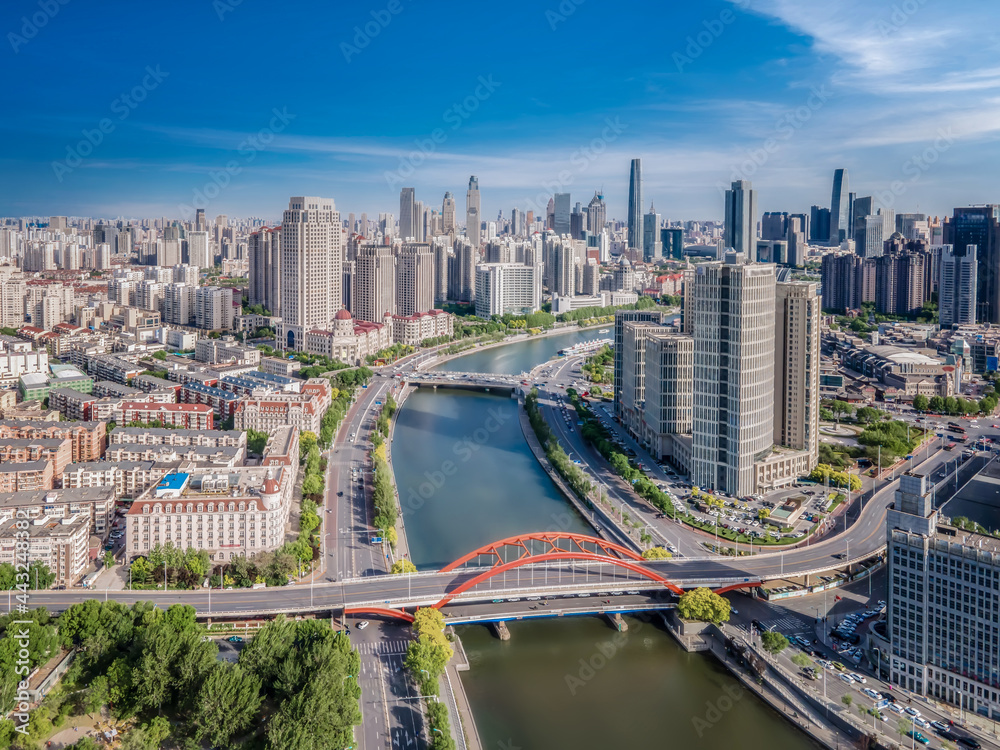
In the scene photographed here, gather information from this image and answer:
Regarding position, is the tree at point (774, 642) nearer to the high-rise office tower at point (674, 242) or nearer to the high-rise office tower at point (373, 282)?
the high-rise office tower at point (373, 282)

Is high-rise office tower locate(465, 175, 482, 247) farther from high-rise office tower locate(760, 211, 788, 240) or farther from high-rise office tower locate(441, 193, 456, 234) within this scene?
high-rise office tower locate(760, 211, 788, 240)

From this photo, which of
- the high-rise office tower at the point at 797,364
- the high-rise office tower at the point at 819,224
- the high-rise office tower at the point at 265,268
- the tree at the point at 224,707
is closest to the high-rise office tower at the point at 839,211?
the high-rise office tower at the point at 819,224

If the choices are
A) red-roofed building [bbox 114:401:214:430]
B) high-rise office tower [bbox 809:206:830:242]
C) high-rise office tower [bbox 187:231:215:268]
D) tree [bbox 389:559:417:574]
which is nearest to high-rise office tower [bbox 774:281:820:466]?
tree [bbox 389:559:417:574]

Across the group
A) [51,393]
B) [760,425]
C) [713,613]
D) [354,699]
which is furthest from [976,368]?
[51,393]

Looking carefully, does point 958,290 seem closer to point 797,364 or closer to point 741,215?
point 741,215

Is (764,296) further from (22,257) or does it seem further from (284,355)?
(22,257)

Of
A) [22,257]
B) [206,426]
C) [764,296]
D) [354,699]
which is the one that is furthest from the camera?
[22,257]
